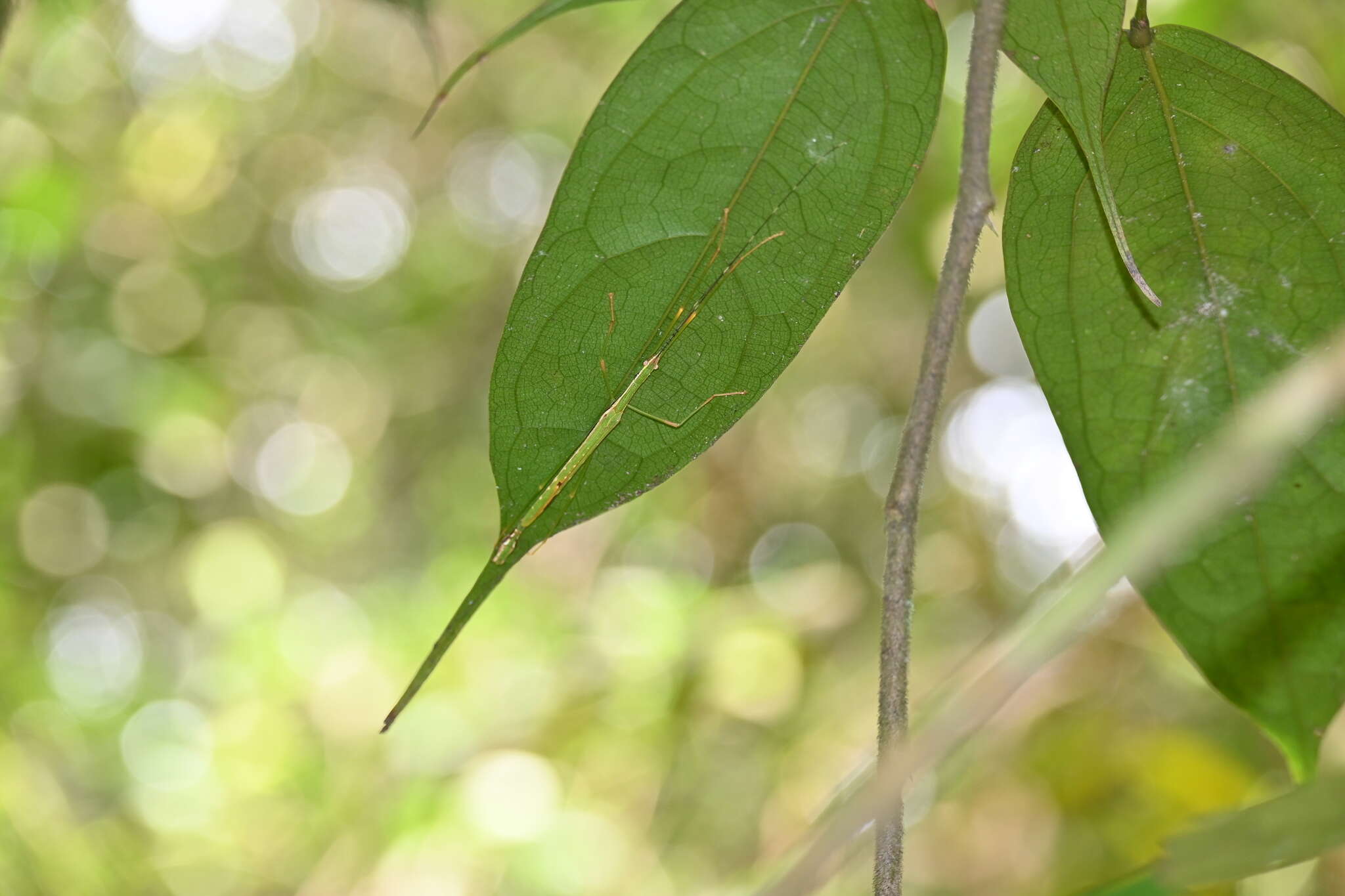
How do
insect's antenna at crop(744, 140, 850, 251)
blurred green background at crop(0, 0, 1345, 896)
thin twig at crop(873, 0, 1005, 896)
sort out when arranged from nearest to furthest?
thin twig at crop(873, 0, 1005, 896) → insect's antenna at crop(744, 140, 850, 251) → blurred green background at crop(0, 0, 1345, 896)

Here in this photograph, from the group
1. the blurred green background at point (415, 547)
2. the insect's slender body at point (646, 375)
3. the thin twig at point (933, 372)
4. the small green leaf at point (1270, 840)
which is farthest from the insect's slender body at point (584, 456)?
the blurred green background at point (415, 547)

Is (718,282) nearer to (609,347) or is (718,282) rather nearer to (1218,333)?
(609,347)

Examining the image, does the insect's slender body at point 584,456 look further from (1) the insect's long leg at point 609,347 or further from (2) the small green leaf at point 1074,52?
(2) the small green leaf at point 1074,52

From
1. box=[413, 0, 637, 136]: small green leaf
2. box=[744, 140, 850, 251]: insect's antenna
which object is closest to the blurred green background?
box=[413, 0, 637, 136]: small green leaf

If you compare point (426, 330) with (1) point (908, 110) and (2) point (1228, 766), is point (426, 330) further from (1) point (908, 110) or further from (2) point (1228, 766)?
(1) point (908, 110)

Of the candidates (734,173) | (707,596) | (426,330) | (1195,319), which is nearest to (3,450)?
(426,330)

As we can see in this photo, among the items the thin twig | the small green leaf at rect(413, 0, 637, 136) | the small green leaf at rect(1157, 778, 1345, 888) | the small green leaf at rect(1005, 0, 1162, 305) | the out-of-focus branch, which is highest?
the small green leaf at rect(413, 0, 637, 136)

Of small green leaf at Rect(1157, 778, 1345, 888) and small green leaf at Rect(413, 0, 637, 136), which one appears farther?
small green leaf at Rect(413, 0, 637, 136)

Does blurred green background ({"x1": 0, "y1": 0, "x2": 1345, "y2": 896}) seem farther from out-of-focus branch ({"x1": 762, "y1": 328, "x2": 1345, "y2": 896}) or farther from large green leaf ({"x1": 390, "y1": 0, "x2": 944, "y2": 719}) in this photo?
out-of-focus branch ({"x1": 762, "y1": 328, "x2": 1345, "y2": 896})
